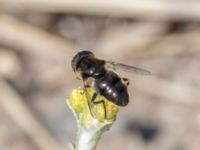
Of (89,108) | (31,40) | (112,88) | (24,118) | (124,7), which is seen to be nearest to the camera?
(89,108)

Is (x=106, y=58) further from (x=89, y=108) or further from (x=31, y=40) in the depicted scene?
(x=89, y=108)

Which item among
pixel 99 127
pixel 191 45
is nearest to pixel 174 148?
pixel 191 45

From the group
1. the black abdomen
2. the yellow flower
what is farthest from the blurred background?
the yellow flower

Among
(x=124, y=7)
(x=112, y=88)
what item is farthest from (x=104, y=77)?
(x=124, y=7)

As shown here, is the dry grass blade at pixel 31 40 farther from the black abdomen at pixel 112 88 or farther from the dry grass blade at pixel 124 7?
the black abdomen at pixel 112 88

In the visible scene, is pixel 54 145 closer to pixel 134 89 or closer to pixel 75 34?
pixel 134 89

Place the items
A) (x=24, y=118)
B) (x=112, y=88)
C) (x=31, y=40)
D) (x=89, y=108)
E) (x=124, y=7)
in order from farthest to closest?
(x=31, y=40), (x=124, y=7), (x=24, y=118), (x=112, y=88), (x=89, y=108)

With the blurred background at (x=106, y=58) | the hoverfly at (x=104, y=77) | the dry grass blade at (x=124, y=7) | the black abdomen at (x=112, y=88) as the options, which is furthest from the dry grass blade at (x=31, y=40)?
the black abdomen at (x=112, y=88)
